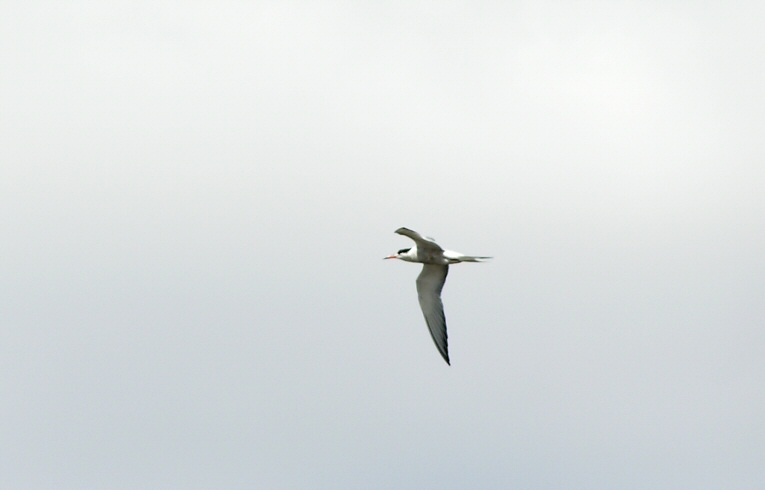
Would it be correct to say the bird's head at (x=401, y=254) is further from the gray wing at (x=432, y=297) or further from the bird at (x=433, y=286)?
the gray wing at (x=432, y=297)

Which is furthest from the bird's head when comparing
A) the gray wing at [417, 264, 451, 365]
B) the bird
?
the gray wing at [417, 264, 451, 365]

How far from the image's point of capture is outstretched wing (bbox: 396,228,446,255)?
25000 millimetres

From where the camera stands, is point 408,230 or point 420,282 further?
point 420,282

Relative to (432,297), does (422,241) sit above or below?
above

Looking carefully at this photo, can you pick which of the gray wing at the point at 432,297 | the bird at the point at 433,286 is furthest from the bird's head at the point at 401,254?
the gray wing at the point at 432,297

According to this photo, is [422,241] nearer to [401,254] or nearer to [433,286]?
[401,254]

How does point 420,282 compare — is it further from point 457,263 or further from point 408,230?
point 408,230

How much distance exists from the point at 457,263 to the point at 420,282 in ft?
4.22

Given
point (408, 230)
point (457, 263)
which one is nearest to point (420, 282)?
point (457, 263)

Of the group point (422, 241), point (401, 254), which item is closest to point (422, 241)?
point (422, 241)

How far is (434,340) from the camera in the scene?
28.6 metres

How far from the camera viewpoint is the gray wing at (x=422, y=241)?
82.0ft

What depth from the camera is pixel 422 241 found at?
26.9 meters

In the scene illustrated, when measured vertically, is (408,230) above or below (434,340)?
above
